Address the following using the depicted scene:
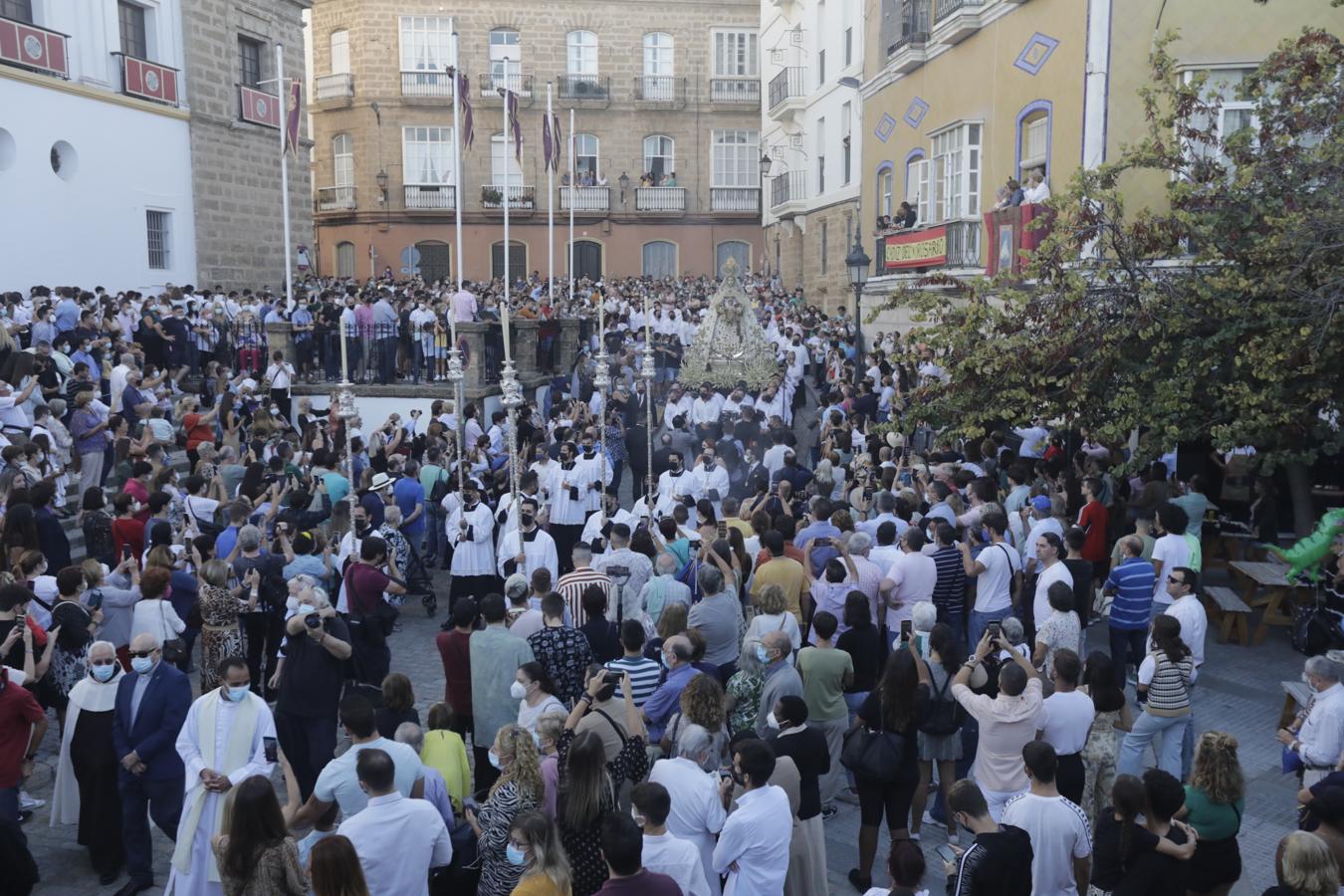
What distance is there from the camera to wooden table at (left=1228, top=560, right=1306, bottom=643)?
11289 mm

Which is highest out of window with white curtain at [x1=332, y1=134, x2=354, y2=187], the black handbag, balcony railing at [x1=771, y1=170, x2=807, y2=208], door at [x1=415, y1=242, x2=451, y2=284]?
window with white curtain at [x1=332, y1=134, x2=354, y2=187]

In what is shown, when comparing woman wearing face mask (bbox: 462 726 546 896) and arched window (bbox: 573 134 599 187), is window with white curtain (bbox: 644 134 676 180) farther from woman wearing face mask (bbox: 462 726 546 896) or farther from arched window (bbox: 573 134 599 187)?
woman wearing face mask (bbox: 462 726 546 896)

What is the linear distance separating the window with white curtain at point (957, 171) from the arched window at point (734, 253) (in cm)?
2261

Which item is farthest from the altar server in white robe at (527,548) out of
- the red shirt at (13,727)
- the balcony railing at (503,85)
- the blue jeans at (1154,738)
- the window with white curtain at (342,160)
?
the window with white curtain at (342,160)

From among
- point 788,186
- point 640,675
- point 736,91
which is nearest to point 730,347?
point 640,675

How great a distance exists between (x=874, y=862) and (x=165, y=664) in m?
4.58

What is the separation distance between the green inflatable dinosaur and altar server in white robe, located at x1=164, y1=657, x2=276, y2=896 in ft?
30.5

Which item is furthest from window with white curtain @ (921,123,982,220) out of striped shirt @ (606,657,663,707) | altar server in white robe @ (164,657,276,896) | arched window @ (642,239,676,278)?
arched window @ (642,239,676,278)

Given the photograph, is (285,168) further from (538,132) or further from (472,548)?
(538,132)

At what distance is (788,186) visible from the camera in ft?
123

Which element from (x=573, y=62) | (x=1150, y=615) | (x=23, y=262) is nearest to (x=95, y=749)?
(x=1150, y=615)

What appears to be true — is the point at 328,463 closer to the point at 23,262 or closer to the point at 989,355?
the point at 989,355

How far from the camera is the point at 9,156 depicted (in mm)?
19875

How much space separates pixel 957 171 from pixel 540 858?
60.5 feet
